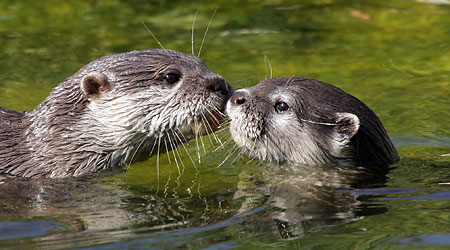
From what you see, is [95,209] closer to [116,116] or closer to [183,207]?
[183,207]

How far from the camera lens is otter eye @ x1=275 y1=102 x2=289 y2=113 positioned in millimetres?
5523

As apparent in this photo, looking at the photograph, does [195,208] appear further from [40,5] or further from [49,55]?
[40,5]

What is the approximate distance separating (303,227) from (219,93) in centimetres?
115

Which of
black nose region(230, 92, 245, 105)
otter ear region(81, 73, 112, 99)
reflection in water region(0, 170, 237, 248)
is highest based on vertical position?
otter ear region(81, 73, 112, 99)

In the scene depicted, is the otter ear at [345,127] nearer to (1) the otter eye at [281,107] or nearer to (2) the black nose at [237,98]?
(1) the otter eye at [281,107]

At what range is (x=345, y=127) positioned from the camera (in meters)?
5.36

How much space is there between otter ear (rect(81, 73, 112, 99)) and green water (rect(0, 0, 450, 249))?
60cm

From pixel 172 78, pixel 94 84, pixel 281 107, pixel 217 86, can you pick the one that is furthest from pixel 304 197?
pixel 94 84

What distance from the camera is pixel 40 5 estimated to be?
1027 cm

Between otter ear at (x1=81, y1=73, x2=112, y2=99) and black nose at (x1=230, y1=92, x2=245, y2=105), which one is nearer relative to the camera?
otter ear at (x1=81, y1=73, x2=112, y2=99)

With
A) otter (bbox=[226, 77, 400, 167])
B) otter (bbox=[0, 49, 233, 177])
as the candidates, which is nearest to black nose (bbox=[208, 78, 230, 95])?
otter (bbox=[0, 49, 233, 177])

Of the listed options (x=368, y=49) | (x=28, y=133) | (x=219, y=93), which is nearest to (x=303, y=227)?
(x=219, y=93)

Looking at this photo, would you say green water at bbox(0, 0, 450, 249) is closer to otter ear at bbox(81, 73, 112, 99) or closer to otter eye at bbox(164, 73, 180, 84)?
otter ear at bbox(81, 73, 112, 99)

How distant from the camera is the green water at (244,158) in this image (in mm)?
4293
